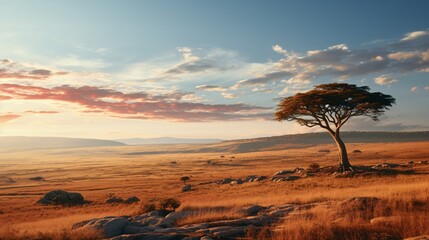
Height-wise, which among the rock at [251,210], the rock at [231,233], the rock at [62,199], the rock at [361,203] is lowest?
the rock at [62,199]

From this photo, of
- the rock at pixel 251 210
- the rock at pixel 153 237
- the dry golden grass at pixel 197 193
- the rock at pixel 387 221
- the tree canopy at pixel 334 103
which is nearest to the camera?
the rock at pixel 387 221

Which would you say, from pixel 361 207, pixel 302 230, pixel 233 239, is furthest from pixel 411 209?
pixel 233 239

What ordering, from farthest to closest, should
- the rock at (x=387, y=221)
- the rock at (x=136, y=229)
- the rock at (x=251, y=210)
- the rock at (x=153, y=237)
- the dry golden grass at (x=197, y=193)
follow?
the dry golden grass at (x=197, y=193) → the rock at (x=251, y=210) → the rock at (x=136, y=229) → the rock at (x=153, y=237) → the rock at (x=387, y=221)

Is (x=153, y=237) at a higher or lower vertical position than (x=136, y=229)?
higher

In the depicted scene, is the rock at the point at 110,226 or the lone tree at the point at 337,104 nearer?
the rock at the point at 110,226

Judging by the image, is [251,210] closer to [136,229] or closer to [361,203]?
[361,203]

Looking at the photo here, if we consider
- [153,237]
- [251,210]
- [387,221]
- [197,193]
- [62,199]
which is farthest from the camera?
[62,199]

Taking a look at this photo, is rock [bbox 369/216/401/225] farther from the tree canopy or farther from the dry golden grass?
the tree canopy

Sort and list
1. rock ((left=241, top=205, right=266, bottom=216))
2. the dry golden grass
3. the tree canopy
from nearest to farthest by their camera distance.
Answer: rock ((left=241, top=205, right=266, bottom=216)) < the dry golden grass < the tree canopy

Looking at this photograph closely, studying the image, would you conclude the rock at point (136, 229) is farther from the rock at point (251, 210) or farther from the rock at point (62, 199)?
the rock at point (62, 199)

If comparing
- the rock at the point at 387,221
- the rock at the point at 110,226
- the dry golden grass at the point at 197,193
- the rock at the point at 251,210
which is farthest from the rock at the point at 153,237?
the rock at the point at 387,221

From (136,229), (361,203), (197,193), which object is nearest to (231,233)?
(136,229)

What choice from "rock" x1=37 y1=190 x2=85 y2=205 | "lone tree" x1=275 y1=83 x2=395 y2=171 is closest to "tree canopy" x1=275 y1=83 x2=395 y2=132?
"lone tree" x1=275 y1=83 x2=395 y2=171

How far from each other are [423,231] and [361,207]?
4485mm
